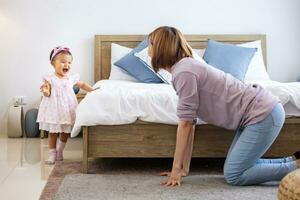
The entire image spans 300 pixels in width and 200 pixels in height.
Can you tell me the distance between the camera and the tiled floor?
2347 mm

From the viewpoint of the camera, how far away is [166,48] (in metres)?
2.33

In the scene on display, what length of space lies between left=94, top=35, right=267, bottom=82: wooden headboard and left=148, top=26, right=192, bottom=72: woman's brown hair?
5.88 feet

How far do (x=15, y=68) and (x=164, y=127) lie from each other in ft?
6.66

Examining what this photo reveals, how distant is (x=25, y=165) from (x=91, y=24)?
1.71 m

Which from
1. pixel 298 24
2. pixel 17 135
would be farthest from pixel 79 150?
pixel 298 24

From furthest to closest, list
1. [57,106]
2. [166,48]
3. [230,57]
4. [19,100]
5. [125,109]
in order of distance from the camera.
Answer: [19,100] < [230,57] < [57,106] < [125,109] < [166,48]

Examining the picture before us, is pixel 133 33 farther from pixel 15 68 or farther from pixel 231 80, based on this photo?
pixel 231 80

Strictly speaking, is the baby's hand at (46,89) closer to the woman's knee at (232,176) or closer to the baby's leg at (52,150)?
the baby's leg at (52,150)

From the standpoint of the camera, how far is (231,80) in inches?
93.4

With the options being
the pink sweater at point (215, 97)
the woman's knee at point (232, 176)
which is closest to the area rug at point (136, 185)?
the woman's knee at point (232, 176)

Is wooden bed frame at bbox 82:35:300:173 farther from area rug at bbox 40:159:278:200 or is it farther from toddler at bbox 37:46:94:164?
toddler at bbox 37:46:94:164

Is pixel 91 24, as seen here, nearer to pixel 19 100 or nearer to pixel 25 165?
pixel 19 100

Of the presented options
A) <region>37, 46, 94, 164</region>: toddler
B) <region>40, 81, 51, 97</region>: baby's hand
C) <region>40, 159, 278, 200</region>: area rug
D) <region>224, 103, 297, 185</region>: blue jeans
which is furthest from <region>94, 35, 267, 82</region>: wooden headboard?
<region>224, 103, 297, 185</region>: blue jeans

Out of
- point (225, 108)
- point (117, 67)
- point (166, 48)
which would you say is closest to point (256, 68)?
point (117, 67)
